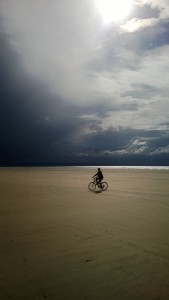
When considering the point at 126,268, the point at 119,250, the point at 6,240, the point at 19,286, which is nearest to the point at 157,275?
the point at 126,268

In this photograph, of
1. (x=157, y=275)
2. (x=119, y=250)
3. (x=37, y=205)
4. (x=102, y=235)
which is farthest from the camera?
(x=37, y=205)

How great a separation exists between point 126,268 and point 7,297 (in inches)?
113

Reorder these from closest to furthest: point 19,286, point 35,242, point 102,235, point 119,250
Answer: point 19,286 → point 119,250 → point 35,242 → point 102,235

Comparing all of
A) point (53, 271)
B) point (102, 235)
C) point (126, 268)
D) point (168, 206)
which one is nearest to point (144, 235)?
point (102, 235)

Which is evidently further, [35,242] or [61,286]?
[35,242]

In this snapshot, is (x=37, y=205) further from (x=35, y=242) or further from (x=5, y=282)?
(x=5, y=282)

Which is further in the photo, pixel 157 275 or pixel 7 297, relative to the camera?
pixel 157 275

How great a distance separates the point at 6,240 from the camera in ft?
31.4

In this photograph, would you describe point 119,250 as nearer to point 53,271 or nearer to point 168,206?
point 53,271

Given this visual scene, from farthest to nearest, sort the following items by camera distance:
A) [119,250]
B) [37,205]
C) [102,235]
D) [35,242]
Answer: [37,205] < [102,235] < [35,242] < [119,250]

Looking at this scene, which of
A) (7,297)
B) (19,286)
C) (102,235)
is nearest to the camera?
(7,297)

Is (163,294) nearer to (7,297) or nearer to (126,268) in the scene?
(126,268)

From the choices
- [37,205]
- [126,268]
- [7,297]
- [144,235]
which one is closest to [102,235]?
[144,235]

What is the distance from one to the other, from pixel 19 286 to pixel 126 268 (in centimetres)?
255
